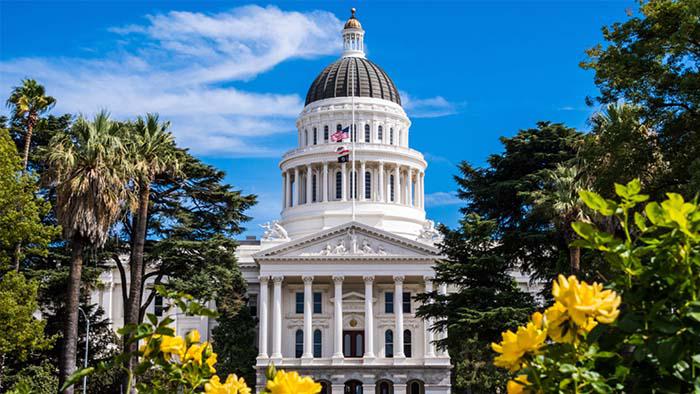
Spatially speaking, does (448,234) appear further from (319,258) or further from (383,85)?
(383,85)

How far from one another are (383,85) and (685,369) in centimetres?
9662

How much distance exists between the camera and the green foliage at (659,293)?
4441mm

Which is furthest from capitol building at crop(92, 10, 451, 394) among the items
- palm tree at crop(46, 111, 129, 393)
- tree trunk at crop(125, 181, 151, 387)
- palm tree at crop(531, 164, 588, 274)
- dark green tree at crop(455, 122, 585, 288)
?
palm tree at crop(46, 111, 129, 393)

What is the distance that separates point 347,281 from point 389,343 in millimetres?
6233

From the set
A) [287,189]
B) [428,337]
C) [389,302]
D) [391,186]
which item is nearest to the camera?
[428,337]

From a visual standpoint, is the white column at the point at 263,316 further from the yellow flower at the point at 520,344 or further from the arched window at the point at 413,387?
the yellow flower at the point at 520,344

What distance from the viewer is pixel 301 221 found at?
3684 inches

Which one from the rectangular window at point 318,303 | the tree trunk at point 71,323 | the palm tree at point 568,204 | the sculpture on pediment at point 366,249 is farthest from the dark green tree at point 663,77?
the rectangular window at point 318,303

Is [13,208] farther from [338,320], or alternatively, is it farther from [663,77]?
[338,320]

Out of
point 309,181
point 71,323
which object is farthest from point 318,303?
point 71,323

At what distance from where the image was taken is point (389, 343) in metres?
80.7

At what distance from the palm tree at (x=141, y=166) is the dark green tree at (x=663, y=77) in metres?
19.2

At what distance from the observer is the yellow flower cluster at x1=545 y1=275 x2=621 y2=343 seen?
4.64m

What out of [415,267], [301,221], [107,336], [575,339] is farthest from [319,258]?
[575,339]
